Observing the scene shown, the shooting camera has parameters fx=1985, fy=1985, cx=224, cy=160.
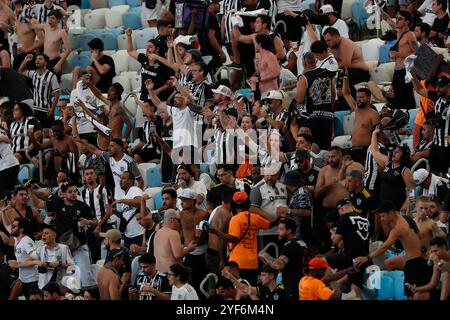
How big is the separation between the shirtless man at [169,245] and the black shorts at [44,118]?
18.3 ft

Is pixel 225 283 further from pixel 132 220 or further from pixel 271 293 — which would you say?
pixel 132 220

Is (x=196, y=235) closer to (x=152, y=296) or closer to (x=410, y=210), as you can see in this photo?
(x=152, y=296)

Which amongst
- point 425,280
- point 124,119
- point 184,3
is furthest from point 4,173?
point 425,280

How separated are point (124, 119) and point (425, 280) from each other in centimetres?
698

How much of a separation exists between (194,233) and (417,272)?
302cm

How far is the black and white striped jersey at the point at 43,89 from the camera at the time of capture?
2634 centimetres

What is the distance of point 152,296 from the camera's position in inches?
798

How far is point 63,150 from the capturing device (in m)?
24.7

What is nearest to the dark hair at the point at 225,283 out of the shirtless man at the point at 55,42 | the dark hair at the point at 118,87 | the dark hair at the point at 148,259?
the dark hair at the point at 148,259

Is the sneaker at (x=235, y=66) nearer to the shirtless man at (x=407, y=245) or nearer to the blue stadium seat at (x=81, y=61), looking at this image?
the blue stadium seat at (x=81, y=61)

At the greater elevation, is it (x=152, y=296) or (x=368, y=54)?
(x=368, y=54)

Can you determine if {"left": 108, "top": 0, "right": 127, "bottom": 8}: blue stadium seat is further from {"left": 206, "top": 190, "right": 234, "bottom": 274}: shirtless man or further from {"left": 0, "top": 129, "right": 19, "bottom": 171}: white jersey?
{"left": 206, "top": 190, "right": 234, "bottom": 274}: shirtless man

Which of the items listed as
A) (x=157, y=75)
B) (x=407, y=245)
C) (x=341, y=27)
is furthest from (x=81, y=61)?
(x=407, y=245)
